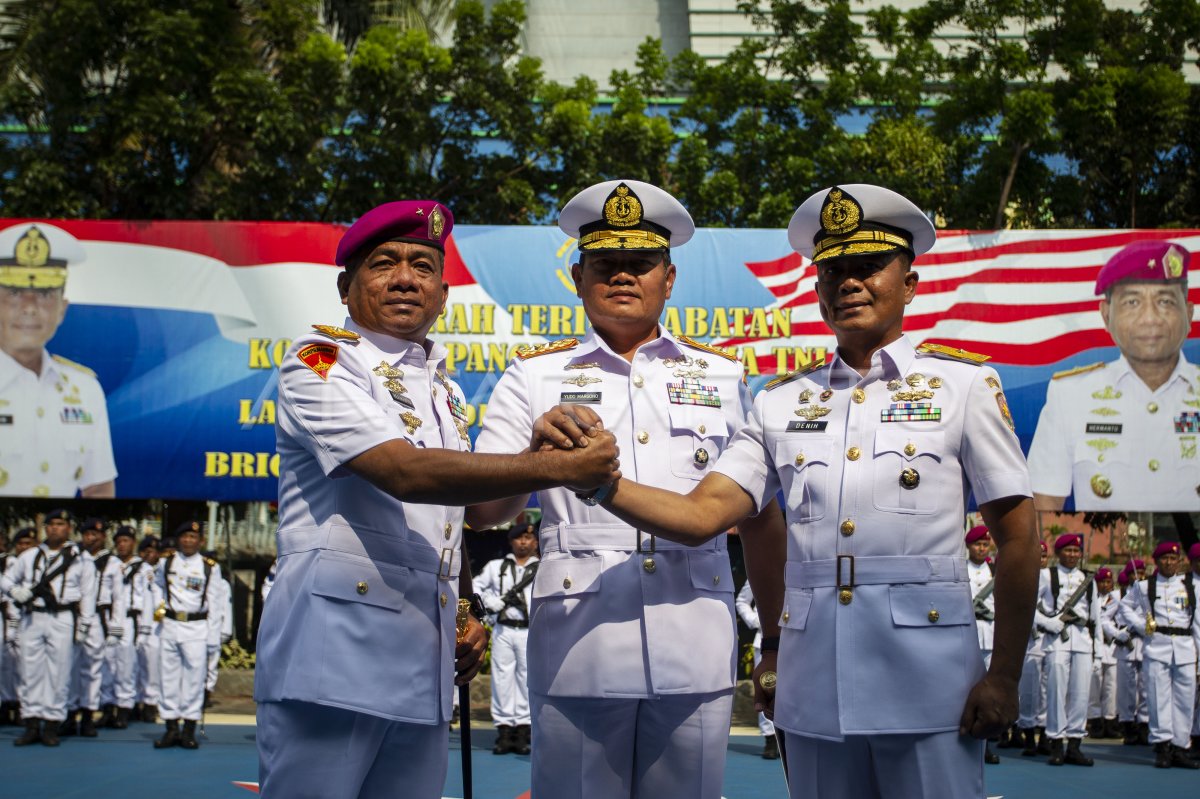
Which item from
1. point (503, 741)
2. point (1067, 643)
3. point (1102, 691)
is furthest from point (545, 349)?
point (1102, 691)

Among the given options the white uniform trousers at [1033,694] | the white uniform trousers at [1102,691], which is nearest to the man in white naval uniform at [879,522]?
the white uniform trousers at [1033,694]

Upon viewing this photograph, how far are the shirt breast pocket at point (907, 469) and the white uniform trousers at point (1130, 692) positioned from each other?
36.7 feet

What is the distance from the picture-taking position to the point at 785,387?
3064mm

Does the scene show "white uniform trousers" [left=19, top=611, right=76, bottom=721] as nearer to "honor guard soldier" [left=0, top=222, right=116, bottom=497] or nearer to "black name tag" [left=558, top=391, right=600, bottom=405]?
"honor guard soldier" [left=0, top=222, right=116, bottom=497]

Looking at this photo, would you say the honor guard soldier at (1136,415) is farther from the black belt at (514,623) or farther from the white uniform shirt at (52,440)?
the white uniform shirt at (52,440)

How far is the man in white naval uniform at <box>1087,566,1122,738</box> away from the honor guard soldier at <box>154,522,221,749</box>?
974cm

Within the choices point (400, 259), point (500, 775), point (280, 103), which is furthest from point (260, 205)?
point (400, 259)

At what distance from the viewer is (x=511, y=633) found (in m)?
11.0

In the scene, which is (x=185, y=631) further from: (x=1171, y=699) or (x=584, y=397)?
(x=1171, y=699)

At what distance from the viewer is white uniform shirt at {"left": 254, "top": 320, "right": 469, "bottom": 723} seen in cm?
262

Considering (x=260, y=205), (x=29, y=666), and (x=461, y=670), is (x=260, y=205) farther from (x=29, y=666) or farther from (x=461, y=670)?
(x=461, y=670)

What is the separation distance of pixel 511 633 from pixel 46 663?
4457 mm

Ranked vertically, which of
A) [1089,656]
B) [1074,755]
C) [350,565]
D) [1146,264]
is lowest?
[1074,755]

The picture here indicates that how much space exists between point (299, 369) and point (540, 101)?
41.4ft
